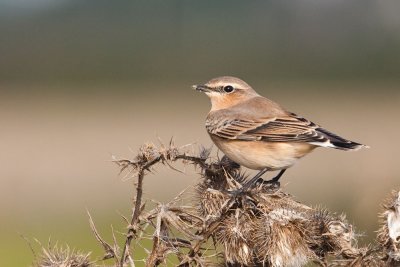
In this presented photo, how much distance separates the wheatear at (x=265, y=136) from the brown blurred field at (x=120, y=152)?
1452 millimetres

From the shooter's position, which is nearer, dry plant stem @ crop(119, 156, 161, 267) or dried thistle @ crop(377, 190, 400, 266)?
dried thistle @ crop(377, 190, 400, 266)

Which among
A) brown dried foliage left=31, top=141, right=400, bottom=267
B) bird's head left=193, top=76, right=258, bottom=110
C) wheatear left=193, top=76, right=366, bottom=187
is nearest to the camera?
brown dried foliage left=31, top=141, right=400, bottom=267

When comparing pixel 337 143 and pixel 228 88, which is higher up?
pixel 228 88

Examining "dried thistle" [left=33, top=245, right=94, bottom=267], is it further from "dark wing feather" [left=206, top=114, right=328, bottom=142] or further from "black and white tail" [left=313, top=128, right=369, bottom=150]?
"dark wing feather" [left=206, top=114, right=328, bottom=142]

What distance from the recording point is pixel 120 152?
19.5m

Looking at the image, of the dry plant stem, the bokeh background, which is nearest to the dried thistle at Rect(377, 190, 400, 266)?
the dry plant stem

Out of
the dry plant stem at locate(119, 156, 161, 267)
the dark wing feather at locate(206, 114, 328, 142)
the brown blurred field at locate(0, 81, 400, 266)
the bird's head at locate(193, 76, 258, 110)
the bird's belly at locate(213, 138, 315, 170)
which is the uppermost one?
the dry plant stem at locate(119, 156, 161, 267)

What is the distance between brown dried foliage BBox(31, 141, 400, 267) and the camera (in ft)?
14.8

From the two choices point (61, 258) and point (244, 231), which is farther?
point (244, 231)

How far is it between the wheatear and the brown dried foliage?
158 centimetres

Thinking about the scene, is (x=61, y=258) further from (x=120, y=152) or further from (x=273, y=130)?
(x=120, y=152)

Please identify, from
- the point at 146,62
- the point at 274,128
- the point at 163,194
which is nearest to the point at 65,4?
the point at 146,62

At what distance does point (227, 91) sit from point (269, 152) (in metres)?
1.14

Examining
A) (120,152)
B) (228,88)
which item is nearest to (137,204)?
(228,88)
